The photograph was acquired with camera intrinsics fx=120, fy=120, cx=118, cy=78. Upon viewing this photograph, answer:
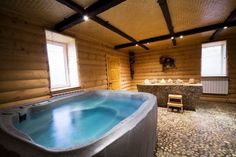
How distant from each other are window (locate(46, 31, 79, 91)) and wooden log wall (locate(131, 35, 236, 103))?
142 inches

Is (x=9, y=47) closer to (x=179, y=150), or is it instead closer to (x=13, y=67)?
(x=13, y=67)

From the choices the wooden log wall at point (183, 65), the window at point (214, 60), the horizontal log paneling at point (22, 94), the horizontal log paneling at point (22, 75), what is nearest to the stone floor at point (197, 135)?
the wooden log wall at point (183, 65)

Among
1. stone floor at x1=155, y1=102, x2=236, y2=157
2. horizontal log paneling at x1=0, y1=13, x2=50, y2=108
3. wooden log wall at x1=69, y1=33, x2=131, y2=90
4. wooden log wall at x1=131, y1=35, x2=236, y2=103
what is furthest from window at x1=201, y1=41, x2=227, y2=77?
horizontal log paneling at x1=0, y1=13, x2=50, y2=108

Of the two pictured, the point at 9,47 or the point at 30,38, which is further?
the point at 30,38

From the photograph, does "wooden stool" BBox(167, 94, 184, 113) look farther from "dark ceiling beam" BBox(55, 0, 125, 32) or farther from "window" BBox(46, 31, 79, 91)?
"dark ceiling beam" BBox(55, 0, 125, 32)

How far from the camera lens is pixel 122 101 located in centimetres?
291

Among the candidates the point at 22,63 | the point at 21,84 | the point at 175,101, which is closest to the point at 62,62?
the point at 22,63

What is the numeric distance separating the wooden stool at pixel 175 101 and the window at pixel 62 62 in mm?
2719

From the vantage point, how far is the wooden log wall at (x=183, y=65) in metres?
4.21

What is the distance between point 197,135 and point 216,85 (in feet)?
10.4

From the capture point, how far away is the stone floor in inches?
68.4

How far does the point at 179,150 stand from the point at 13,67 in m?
3.01

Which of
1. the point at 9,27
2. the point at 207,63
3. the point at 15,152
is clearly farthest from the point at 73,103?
the point at 207,63

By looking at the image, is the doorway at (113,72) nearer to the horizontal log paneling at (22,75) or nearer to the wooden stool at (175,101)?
the wooden stool at (175,101)
